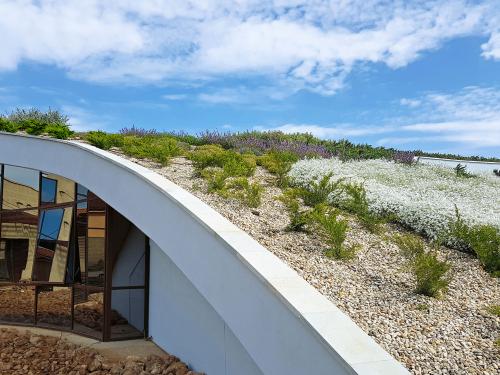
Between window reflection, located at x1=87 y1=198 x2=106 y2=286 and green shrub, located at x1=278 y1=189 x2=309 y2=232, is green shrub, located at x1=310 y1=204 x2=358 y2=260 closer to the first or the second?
green shrub, located at x1=278 y1=189 x2=309 y2=232

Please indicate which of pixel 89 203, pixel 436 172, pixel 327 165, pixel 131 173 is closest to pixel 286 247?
pixel 131 173

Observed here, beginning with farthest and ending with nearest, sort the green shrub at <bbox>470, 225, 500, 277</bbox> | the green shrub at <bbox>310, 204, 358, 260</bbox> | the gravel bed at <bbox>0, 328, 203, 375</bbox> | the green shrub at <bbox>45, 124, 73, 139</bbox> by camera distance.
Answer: the green shrub at <bbox>45, 124, 73, 139</bbox> → the gravel bed at <bbox>0, 328, 203, 375</bbox> → the green shrub at <bbox>470, 225, 500, 277</bbox> → the green shrub at <bbox>310, 204, 358, 260</bbox>

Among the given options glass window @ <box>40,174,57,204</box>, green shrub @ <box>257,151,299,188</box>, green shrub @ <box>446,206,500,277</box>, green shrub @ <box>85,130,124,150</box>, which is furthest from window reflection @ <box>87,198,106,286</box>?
green shrub @ <box>446,206,500,277</box>

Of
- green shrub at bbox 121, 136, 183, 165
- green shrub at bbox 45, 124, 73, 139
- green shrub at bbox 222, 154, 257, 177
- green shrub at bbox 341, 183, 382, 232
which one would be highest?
green shrub at bbox 45, 124, 73, 139

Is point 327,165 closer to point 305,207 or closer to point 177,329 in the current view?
point 305,207

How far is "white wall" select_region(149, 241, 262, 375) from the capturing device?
598 cm

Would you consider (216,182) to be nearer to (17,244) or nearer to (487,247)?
(487,247)

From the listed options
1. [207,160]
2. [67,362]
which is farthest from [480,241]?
[67,362]

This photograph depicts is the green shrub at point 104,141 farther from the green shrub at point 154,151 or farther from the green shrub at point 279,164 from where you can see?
the green shrub at point 279,164

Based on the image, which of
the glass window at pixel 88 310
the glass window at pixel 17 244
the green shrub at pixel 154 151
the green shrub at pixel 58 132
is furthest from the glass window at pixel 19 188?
the glass window at pixel 88 310

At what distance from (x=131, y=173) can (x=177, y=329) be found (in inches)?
93.9

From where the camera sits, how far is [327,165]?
11.6 metres

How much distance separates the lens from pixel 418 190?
33.6 ft

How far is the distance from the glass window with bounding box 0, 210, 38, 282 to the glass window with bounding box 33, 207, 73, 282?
0.99ft
